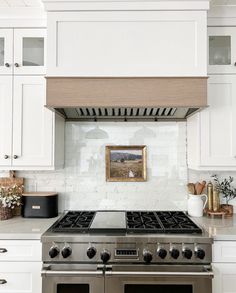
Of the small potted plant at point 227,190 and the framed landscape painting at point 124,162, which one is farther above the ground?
the framed landscape painting at point 124,162

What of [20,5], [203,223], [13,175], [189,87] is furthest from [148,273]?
[20,5]

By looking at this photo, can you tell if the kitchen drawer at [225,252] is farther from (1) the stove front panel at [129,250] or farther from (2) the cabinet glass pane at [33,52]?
(2) the cabinet glass pane at [33,52]

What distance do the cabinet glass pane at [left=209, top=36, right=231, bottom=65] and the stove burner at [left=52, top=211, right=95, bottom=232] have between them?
1.59 meters

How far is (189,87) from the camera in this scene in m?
1.86

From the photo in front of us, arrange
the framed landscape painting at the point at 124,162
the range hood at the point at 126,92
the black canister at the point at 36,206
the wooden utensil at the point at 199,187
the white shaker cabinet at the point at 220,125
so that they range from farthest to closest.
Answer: the framed landscape painting at the point at 124,162
the wooden utensil at the point at 199,187
the black canister at the point at 36,206
the white shaker cabinet at the point at 220,125
the range hood at the point at 126,92

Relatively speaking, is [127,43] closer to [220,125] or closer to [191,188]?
[220,125]

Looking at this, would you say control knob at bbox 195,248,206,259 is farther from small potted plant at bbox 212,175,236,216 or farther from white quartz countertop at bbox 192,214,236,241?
small potted plant at bbox 212,175,236,216

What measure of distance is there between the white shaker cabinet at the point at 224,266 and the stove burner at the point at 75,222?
2.92 feet

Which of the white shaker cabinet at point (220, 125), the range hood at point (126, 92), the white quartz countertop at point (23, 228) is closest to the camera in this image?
the white quartz countertop at point (23, 228)

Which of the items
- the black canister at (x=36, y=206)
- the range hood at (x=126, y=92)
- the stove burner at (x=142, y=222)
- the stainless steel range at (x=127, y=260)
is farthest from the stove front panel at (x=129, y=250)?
the range hood at (x=126, y=92)

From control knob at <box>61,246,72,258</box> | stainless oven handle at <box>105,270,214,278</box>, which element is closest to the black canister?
control knob at <box>61,246,72,258</box>

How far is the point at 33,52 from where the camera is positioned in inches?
82.5

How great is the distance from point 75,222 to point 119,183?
0.59m

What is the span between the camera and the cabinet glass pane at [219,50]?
2.07m
